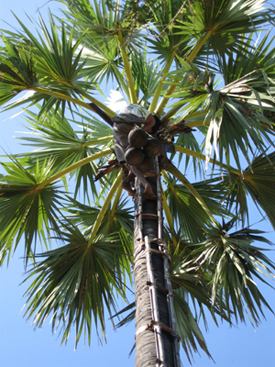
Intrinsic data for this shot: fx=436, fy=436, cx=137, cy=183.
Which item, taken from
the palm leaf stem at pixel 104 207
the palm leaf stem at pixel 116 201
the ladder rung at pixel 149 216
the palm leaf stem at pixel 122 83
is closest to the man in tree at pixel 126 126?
the ladder rung at pixel 149 216

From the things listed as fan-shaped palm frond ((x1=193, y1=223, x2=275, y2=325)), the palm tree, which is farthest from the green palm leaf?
fan-shaped palm frond ((x1=193, y1=223, x2=275, y2=325))

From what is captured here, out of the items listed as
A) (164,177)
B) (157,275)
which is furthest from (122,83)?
(157,275)

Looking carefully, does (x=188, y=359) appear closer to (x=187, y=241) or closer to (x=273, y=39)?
(x=187, y=241)

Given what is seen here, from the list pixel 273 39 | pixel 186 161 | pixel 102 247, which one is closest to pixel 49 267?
pixel 102 247

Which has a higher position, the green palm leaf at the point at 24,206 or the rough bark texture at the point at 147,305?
the green palm leaf at the point at 24,206

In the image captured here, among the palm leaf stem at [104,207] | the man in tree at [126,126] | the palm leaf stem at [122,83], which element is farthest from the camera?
the palm leaf stem at [122,83]

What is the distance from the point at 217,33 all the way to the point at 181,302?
3429 millimetres

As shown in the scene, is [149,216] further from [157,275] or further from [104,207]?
[104,207]

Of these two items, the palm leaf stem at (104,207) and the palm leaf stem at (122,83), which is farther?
the palm leaf stem at (122,83)

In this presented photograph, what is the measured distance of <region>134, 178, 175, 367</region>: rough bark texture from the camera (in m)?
3.11

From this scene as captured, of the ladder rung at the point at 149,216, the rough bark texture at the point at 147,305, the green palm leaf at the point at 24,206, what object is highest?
the green palm leaf at the point at 24,206

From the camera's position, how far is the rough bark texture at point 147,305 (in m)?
3.11

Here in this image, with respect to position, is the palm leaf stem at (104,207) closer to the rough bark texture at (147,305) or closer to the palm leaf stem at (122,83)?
the palm leaf stem at (122,83)

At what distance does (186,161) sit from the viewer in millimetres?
7305
